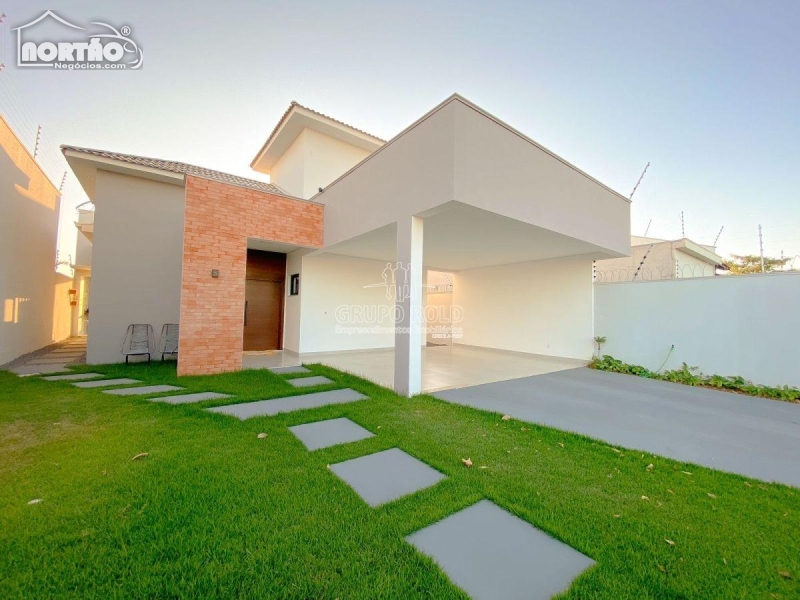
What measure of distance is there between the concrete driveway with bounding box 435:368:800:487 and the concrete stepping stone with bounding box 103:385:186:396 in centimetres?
479

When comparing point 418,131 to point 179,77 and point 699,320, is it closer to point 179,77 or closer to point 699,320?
point 179,77

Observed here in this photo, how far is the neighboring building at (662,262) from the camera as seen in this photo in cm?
1096

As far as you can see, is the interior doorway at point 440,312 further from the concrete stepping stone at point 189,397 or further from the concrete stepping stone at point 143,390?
the concrete stepping stone at point 143,390

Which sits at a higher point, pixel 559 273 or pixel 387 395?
pixel 559 273

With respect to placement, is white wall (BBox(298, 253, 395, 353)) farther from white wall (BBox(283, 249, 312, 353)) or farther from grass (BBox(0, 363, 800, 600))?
grass (BBox(0, 363, 800, 600))

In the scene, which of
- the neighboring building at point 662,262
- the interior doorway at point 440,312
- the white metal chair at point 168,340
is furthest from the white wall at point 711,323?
the white metal chair at point 168,340

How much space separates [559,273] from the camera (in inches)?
377

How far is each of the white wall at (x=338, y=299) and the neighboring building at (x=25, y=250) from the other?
7.12 m

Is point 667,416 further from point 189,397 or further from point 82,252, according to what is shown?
point 82,252

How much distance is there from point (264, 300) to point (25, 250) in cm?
642

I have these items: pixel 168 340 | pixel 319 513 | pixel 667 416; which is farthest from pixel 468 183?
pixel 168 340

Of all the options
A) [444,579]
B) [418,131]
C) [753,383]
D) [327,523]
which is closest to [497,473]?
[444,579]

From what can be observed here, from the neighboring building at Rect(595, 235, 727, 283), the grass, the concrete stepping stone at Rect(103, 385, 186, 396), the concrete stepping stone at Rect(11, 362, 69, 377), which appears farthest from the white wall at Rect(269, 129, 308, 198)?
the neighboring building at Rect(595, 235, 727, 283)

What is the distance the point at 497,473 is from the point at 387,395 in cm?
262
